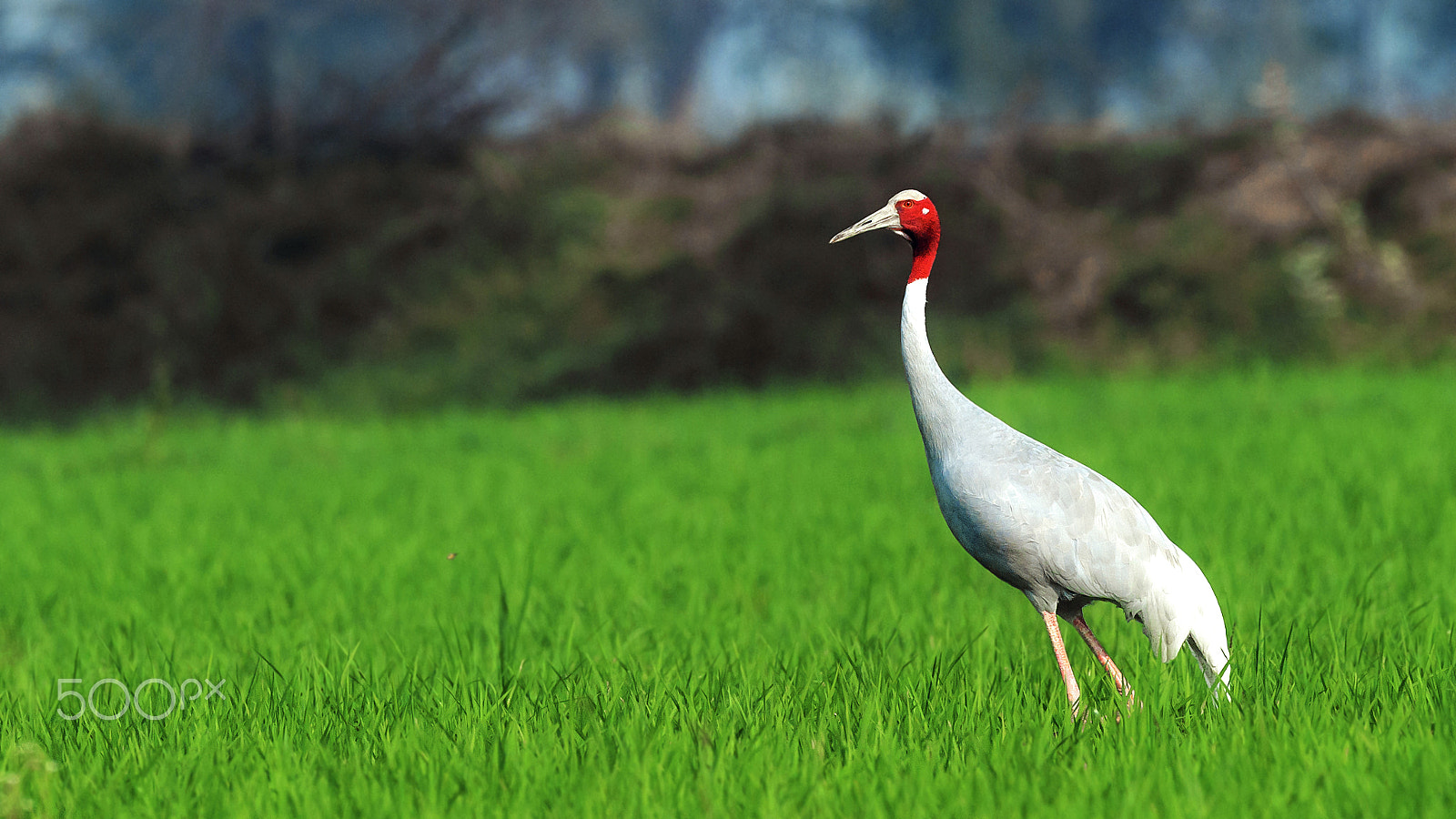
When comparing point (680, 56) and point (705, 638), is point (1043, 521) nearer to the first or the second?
point (705, 638)

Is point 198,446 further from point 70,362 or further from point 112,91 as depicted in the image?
point 112,91

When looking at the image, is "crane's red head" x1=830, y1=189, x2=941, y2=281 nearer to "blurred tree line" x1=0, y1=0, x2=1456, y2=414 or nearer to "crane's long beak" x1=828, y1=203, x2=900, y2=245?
"crane's long beak" x1=828, y1=203, x2=900, y2=245

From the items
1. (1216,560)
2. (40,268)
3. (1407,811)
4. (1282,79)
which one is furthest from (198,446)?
(1282,79)

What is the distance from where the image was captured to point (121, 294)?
1612 cm

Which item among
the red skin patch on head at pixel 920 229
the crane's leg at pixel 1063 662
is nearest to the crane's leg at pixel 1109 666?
the crane's leg at pixel 1063 662

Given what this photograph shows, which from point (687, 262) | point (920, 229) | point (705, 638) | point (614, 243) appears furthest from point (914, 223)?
point (614, 243)

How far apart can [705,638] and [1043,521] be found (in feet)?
5.26

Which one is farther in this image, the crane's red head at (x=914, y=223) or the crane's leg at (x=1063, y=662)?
the crane's red head at (x=914, y=223)

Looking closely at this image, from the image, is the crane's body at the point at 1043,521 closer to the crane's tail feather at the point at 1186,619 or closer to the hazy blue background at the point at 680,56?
the crane's tail feather at the point at 1186,619

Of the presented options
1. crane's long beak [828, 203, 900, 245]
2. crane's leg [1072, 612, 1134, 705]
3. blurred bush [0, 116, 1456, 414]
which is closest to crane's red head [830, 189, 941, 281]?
crane's long beak [828, 203, 900, 245]

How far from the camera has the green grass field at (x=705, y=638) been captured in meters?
2.93

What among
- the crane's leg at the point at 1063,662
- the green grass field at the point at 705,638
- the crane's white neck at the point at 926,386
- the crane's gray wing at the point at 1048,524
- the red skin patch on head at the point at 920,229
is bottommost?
the green grass field at the point at 705,638

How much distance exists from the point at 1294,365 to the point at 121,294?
563 inches

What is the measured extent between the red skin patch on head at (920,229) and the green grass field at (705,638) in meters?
1.21
